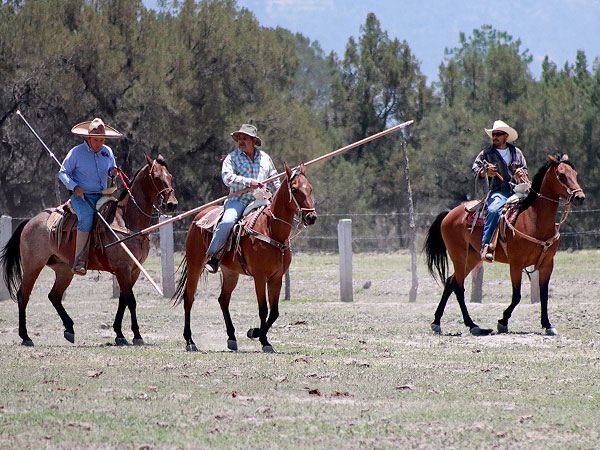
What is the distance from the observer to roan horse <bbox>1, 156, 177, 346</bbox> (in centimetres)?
1115

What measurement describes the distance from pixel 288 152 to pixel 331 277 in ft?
30.0

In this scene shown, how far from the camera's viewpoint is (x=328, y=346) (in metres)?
10.8

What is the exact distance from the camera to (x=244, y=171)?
34.9ft

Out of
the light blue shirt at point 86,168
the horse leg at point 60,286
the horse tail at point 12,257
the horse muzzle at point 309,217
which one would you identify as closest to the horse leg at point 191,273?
the light blue shirt at point 86,168

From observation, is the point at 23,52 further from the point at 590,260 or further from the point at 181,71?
the point at 590,260

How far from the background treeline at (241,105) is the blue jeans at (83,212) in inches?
451

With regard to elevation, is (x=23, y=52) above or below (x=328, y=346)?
above

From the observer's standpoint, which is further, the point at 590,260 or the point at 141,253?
the point at 590,260

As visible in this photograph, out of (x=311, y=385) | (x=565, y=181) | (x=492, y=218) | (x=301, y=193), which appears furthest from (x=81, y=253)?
(x=565, y=181)

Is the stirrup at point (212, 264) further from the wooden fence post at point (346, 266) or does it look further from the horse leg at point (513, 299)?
the wooden fence post at point (346, 266)

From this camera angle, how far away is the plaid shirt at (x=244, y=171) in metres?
10.5

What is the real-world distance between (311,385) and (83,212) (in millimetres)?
4728

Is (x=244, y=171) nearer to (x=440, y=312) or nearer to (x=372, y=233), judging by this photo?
(x=440, y=312)

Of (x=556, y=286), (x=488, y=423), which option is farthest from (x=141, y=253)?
(x=556, y=286)
